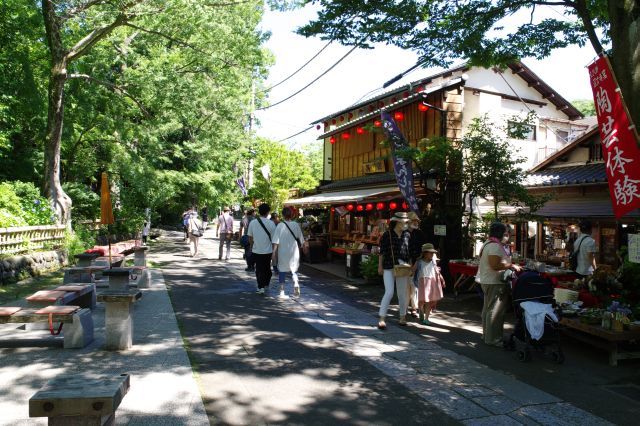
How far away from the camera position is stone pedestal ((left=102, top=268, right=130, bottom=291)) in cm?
773

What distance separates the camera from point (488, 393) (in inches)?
198

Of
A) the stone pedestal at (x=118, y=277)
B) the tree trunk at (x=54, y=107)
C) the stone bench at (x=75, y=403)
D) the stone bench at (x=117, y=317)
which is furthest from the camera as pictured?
the tree trunk at (x=54, y=107)

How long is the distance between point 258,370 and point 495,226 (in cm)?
389

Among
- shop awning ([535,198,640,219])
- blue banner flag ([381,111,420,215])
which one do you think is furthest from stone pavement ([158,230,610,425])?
shop awning ([535,198,640,219])

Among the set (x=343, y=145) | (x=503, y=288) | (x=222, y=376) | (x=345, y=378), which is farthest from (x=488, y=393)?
(x=343, y=145)

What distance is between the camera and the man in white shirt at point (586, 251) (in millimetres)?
9023

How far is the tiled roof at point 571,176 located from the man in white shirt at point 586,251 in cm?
270

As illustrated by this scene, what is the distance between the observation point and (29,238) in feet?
41.3

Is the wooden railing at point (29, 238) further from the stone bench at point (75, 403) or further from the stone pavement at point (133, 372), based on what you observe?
the stone bench at point (75, 403)

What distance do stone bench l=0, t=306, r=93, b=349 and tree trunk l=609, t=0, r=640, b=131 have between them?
22.9 feet

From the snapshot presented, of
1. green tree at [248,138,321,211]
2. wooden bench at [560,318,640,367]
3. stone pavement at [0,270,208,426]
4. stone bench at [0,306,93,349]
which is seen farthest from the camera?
green tree at [248,138,321,211]

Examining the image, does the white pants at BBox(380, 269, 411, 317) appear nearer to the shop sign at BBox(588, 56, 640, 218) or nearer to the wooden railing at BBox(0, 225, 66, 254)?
the shop sign at BBox(588, 56, 640, 218)

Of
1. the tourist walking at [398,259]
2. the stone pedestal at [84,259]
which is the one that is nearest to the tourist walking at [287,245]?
the tourist walking at [398,259]

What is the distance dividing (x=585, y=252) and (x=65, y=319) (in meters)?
8.80
